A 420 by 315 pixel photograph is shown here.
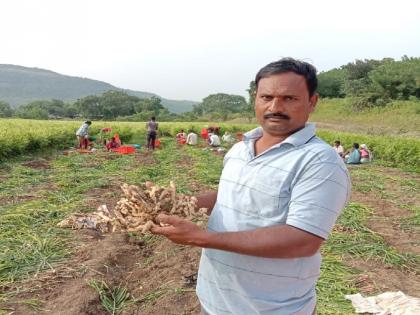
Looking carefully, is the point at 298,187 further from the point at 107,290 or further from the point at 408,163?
the point at 408,163

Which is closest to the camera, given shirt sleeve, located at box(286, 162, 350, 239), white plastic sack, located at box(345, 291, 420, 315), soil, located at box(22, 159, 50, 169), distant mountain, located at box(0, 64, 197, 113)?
shirt sleeve, located at box(286, 162, 350, 239)

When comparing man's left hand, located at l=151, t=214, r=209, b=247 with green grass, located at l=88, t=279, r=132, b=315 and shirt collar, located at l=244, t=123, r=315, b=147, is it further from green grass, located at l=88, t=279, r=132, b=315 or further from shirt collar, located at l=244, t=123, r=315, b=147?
green grass, located at l=88, t=279, r=132, b=315

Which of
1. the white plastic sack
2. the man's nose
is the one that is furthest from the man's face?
the white plastic sack

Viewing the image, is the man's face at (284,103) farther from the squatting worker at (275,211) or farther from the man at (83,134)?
the man at (83,134)

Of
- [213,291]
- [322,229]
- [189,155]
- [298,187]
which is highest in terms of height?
[298,187]

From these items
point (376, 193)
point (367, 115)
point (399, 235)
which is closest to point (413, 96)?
point (367, 115)

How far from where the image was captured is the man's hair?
1622mm

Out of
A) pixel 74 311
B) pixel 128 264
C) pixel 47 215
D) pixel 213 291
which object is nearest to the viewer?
pixel 213 291

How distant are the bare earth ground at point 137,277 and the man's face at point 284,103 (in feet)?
7.80

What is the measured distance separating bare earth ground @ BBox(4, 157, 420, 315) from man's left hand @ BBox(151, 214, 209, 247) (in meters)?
2.20

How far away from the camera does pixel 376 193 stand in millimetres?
9312

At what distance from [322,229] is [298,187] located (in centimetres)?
16

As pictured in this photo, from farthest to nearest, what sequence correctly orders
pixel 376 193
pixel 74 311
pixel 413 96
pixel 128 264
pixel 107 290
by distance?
1. pixel 413 96
2. pixel 376 193
3. pixel 128 264
4. pixel 107 290
5. pixel 74 311

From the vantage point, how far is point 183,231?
1.53 metres
